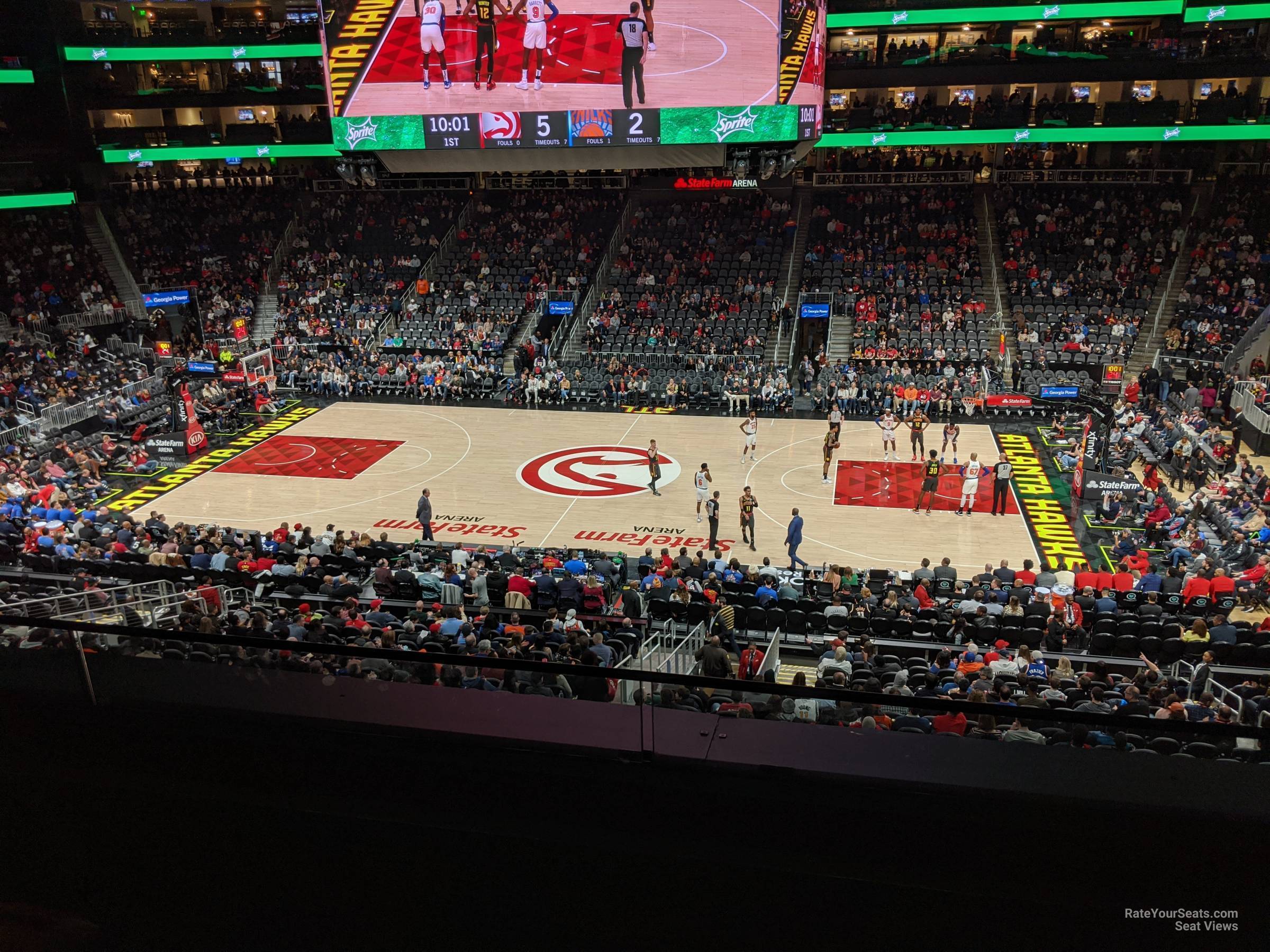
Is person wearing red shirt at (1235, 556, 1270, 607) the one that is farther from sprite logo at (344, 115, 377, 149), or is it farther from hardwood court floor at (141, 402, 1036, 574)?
sprite logo at (344, 115, 377, 149)

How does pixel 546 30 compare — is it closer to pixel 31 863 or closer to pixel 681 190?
pixel 681 190

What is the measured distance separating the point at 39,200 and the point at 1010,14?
118 feet

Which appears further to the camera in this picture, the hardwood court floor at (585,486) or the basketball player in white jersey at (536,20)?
the basketball player in white jersey at (536,20)

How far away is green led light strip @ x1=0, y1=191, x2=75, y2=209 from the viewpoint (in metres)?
36.2

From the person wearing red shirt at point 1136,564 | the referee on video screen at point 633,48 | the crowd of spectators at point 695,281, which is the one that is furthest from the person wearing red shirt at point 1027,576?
the crowd of spectators at point 695,281

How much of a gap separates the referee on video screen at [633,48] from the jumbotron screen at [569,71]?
30mm

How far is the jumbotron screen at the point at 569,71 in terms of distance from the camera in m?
24.7

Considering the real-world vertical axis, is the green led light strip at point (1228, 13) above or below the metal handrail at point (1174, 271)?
above

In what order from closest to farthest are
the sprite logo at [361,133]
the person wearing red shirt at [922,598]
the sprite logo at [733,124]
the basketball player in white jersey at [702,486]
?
the person wearing red shirt at [922,598], the basketball player in white jersey at [702,486], the sprite logo at [733,124], the sprite logo at [361,133]

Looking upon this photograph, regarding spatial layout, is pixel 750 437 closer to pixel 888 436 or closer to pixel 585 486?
pixel 888 436

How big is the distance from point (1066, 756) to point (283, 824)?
3.78 metres

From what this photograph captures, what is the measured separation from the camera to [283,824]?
4797 millimetres

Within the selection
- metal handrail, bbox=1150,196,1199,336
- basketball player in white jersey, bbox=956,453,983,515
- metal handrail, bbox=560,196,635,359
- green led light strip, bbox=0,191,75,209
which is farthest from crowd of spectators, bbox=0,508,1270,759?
green led light strip, bbox=0,191,75,209

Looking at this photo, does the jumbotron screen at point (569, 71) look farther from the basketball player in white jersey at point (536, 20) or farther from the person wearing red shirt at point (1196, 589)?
the person wearing red shirt at point (1196, 589)
